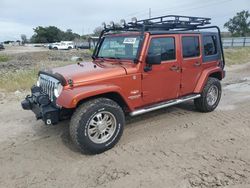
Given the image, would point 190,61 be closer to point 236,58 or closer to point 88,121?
point 88,121

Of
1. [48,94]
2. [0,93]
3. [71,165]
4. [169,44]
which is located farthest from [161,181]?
[0,93]

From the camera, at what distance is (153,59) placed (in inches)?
185

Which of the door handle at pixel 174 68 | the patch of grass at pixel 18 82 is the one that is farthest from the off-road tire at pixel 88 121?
the patch of grass at pixel 18 82

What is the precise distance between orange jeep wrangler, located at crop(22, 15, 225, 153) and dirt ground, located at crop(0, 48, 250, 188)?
44cm

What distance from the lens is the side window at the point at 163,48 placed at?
4.96m

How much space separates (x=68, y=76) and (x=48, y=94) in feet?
1.88

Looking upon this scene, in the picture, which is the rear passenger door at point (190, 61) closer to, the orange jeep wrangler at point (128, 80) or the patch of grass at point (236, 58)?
the orange jeep wrangler at point (128, 80)

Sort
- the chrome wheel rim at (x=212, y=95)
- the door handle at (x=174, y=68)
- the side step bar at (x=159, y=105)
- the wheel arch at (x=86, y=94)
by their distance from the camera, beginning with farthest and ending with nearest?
the chrome wheel rim at (x=212, y=95)
the door handle at (x=174, y=68)
the side step bar at (x=159, y=105)
the wheel arch at (x=86, y=94)

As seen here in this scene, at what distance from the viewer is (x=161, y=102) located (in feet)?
17.4

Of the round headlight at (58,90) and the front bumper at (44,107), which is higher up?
the round headlight at (58,90)

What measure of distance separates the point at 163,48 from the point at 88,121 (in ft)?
6.94

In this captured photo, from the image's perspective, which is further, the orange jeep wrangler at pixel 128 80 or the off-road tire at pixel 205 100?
the off-road tire at pixel 205 100

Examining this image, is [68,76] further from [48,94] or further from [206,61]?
[206,61]

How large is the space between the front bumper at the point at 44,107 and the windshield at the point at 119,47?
1.61 metres
